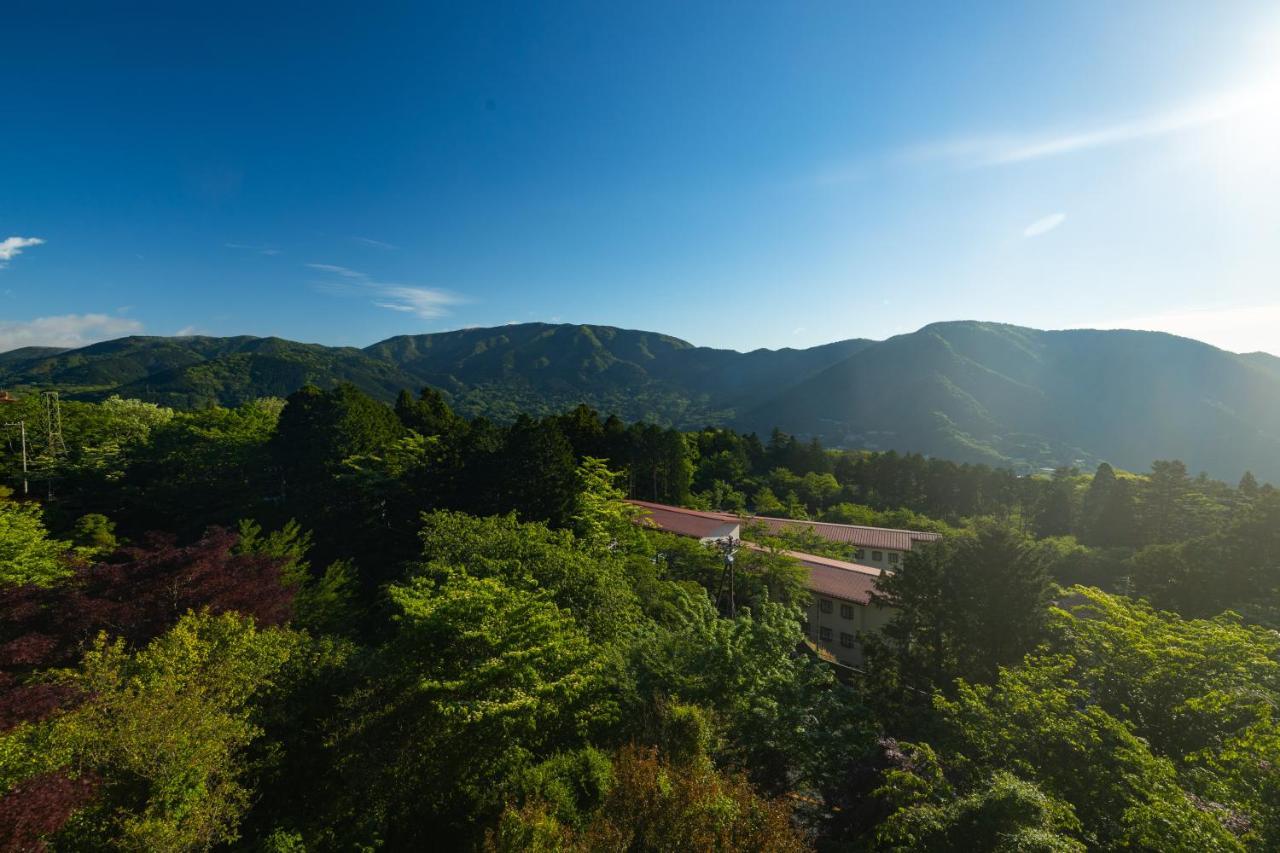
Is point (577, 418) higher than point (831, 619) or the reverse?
higher

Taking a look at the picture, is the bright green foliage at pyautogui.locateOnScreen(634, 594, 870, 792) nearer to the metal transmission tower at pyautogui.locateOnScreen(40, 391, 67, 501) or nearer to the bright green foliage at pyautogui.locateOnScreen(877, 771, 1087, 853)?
the bright green foliage at pyautogui.locateOnScreen(877, 771, 1087, 853)

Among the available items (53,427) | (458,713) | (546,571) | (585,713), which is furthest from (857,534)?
(53,427)

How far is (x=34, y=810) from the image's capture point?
7.28m

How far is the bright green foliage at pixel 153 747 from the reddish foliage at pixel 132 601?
3.48ft

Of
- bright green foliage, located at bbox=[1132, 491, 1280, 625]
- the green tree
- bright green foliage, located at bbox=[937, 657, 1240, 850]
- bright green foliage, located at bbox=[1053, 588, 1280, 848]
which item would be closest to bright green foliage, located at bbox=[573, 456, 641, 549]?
the green tree

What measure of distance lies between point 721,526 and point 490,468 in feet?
52.7

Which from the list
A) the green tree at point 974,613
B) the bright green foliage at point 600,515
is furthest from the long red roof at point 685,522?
the green tree at point 974,613

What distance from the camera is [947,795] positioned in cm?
999

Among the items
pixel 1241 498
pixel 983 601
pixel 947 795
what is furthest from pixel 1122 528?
pixel 947 795

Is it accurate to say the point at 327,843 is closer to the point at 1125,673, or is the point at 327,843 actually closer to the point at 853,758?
the point at 853,758

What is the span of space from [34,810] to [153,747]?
2.69m

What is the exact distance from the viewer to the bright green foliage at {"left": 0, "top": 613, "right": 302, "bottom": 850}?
9008 mm

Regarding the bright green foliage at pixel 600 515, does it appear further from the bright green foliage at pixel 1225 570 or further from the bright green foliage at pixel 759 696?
the bright green foliage at pixel 1225 570

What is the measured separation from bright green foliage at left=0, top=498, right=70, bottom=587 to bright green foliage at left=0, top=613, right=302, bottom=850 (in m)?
9.60
